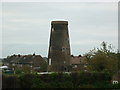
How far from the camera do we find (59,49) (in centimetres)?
3972

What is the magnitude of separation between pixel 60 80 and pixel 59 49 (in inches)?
341

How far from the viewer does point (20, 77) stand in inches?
1145

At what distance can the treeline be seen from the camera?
28.7 metres

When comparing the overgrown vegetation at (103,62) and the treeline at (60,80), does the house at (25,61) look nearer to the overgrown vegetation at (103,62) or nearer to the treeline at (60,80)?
the overgrown vegetation at (103,62)

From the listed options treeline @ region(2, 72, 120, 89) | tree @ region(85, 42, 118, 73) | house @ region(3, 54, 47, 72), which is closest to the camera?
treeline @ region(2, 72, 120, 89)

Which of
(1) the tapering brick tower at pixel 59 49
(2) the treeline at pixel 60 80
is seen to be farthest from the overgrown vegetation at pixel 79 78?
(1) the tapering brick tower at pixel 59 49

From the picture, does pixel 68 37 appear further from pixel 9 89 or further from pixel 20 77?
pixel 9 89

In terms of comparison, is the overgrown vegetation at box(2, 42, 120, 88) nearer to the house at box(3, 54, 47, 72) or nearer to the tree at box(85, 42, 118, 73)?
the tree at box(85, 42, 118, 73)

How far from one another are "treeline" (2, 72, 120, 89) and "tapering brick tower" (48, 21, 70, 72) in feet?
21.9

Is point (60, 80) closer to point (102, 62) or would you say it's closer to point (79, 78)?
point (79, 78)

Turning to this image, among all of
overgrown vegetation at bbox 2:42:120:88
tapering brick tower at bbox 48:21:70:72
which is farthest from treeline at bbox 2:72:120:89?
tapering brick tower at bbox 48:21:70:72

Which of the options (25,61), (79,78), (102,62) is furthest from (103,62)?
(25,61)

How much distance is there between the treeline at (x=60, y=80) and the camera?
94.2 feet

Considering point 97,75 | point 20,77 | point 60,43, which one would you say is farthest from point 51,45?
point 20,77
